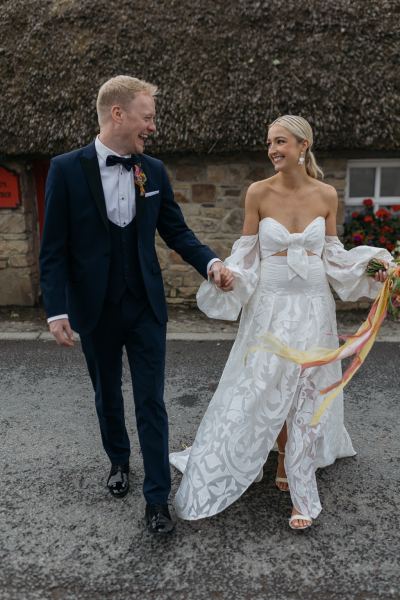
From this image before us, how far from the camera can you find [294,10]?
7.55 meters

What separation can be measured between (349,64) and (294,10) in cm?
109

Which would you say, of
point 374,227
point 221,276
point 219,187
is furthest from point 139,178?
point 374,227

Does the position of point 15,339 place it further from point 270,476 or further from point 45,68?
point 270,476

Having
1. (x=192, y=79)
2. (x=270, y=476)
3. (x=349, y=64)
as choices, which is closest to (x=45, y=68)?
(x=192, y=79)

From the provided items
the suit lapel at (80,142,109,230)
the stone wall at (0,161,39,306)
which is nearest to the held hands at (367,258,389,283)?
the suit lapel at (80,142,109,230)

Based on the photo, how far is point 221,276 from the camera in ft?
10.5

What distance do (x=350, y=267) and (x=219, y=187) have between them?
13.7ft

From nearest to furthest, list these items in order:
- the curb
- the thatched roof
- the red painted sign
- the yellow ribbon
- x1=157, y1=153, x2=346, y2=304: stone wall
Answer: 1. the yellow ribbon
2. the curb
3. the thatched roof
4. x1=157, y1=153, x2=346, y2=304: stone wall
5. the red painted sign

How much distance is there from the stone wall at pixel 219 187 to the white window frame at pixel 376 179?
432 millimetres

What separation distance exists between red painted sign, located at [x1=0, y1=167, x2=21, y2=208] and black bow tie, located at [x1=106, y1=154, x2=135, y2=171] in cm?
490

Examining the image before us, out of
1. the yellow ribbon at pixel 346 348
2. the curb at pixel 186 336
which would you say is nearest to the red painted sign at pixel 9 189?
the curb at pixel 186 336

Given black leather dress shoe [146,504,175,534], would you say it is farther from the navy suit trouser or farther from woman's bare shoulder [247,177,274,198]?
woman's bare shoulder [247,177,274,198]

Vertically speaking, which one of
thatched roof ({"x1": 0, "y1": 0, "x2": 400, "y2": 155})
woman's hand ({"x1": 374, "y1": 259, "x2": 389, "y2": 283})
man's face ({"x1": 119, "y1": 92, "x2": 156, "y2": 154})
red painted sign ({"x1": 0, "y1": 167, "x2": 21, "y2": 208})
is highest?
thatched roof ({"x1": 0, "y1": 0, "x2": 400, "y2": 155})

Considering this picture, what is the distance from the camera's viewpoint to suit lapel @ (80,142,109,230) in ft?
9.58
